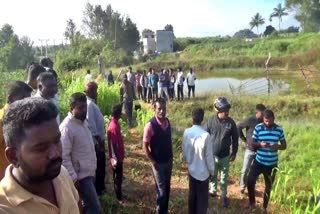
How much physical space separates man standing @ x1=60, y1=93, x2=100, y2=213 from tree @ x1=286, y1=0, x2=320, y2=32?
57.0m

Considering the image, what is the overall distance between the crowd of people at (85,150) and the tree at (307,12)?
2152 inches

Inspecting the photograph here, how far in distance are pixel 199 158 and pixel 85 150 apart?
1.59m

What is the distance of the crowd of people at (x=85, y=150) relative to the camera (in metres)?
1.83

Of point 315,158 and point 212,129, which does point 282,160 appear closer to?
point 315,158

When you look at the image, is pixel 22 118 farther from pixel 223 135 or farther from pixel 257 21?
pixel 257 21

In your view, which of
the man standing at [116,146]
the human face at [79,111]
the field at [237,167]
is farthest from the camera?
the field at [237,167]

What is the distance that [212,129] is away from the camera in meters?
5.76

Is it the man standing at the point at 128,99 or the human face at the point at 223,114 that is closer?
the human face at the point at 223,114

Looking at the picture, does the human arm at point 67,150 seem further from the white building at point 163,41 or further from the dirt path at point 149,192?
the white building at point 163,41

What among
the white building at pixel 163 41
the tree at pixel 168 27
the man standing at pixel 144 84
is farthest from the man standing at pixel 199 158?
the tree at pixel 168 27

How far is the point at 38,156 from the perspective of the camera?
1.83 metres

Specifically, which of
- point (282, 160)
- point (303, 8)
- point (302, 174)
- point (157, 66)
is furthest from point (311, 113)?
point (303, 8)

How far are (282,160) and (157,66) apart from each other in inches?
1007

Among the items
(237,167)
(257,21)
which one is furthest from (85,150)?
(257,21)
